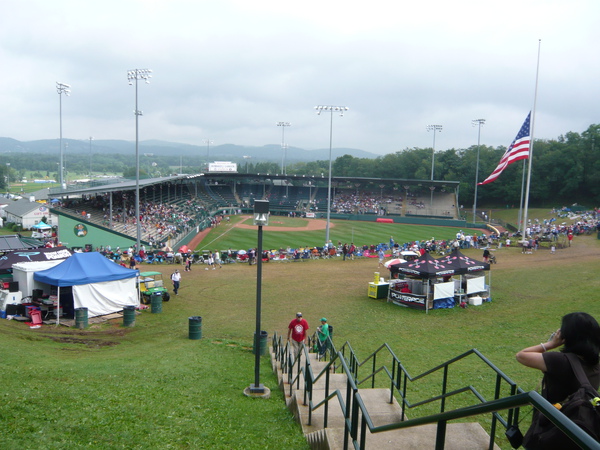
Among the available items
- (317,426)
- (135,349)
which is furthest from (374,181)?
(317,426)

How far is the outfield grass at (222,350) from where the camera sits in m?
7.30

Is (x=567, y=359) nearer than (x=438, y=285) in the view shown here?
Yes

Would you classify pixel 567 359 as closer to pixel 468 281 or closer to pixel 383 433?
pixel 383 433

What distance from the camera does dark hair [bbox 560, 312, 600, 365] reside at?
379 centimetres

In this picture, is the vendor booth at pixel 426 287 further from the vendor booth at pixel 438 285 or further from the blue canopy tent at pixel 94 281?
the blue canopy tent at pixel 94 281

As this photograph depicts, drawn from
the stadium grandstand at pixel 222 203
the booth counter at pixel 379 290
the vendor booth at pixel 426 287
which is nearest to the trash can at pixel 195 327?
the booth counter at pixel 379 290

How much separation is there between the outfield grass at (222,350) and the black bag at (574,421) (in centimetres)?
367

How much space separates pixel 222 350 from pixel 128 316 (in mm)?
4917

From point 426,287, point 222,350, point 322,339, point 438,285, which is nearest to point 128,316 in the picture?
point 222,350

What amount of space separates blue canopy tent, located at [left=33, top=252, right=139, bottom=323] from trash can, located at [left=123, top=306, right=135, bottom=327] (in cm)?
163

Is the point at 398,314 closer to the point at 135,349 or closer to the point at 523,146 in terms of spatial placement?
the point at 135,349

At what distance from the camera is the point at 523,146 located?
106 feet

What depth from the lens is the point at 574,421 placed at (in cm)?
323

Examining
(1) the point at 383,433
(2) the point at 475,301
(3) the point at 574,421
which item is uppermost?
(3) the point at 574,421
